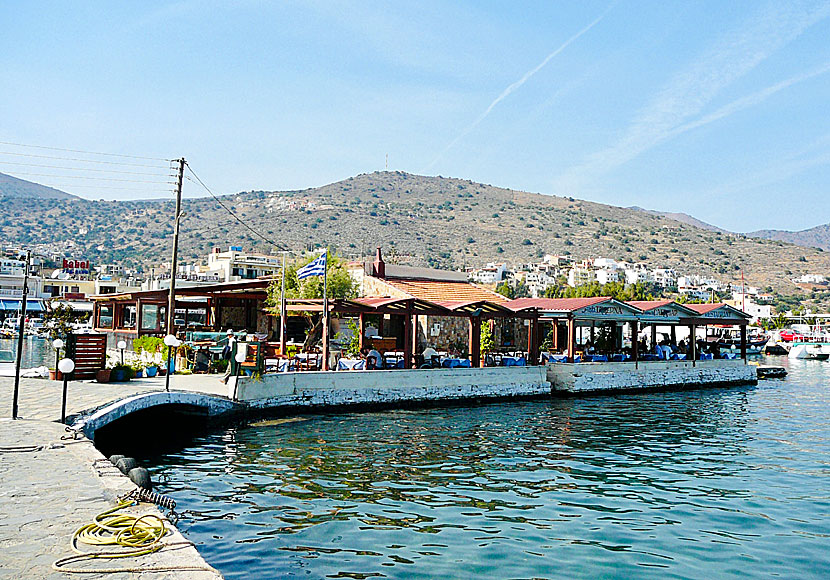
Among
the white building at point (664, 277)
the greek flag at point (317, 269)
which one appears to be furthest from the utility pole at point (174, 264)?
the white building at point (664, 277)

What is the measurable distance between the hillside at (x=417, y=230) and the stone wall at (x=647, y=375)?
254 ft

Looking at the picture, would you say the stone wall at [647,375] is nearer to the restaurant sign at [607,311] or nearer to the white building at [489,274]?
the restaurant sign at [607,311]

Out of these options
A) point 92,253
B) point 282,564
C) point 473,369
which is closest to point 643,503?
point 282,564

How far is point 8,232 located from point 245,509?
17275 centimetres

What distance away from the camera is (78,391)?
625 inches

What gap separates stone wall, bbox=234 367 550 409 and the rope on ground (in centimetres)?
1143

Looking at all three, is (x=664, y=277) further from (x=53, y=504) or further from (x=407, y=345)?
(x=53, y=504)

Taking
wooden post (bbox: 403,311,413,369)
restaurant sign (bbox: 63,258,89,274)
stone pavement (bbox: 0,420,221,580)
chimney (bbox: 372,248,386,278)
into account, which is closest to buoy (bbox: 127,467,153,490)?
stone pavement (bbox: 0,420,221,580)

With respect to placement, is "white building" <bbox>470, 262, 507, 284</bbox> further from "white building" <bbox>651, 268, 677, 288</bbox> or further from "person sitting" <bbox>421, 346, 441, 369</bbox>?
"person sitting" <bbox>421, 346, 441, 369</bbox>

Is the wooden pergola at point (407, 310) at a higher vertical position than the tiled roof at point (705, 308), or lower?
lower

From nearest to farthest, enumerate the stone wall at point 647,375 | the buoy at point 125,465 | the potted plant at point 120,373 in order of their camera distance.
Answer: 1. the buoy at point 125,465
2. the potted plant at point 120,373
3. the stone wall at point 647,375

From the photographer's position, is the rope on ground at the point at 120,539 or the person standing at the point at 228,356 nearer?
the rope on ground at the point at 120,539

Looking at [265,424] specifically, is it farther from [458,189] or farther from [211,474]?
[458,189]

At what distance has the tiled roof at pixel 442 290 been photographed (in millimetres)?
32719
